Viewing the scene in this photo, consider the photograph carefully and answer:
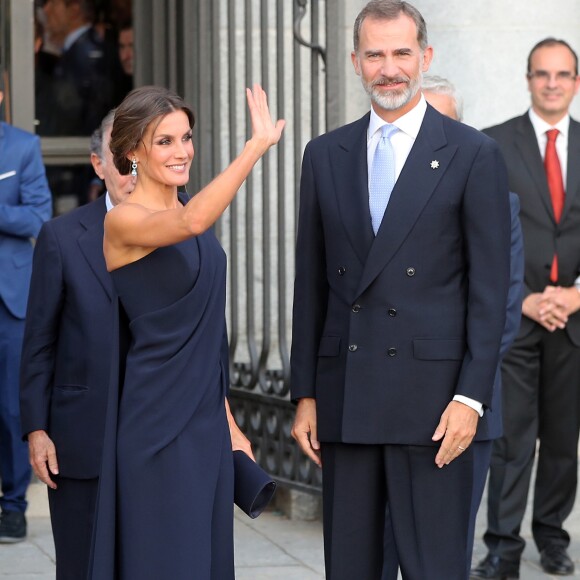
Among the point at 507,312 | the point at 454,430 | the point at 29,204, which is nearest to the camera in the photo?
the point at 454,430

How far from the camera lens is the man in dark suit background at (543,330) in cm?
609

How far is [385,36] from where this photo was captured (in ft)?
13.5

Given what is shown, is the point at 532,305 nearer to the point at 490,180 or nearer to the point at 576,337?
the point at 576,337

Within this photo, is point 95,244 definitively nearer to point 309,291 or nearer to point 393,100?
point 309,291

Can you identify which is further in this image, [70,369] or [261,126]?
[70,369]

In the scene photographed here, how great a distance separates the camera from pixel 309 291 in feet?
14.0

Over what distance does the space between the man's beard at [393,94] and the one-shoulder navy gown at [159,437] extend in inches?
27.2

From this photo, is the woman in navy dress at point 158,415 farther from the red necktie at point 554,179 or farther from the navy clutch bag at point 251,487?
the red necktie at point 554,179

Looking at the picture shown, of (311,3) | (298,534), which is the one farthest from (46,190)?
(298,534)

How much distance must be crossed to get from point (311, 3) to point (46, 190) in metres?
1.38

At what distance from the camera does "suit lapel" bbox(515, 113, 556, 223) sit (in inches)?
241

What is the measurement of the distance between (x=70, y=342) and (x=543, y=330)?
7.70ft

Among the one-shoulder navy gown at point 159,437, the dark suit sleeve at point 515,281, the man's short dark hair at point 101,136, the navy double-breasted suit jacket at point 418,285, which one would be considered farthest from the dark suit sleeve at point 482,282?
the man's short dark hair at point 101,136

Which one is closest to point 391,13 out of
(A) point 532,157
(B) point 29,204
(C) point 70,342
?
(C) point 70,342
